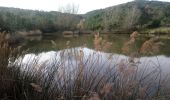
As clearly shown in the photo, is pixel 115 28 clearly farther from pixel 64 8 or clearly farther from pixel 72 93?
pixel 72 93

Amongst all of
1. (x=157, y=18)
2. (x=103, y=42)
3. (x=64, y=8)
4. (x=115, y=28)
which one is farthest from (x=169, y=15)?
(x=103, y=42)

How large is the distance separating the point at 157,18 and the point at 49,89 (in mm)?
60593

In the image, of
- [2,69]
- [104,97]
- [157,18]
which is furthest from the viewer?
[157,18]

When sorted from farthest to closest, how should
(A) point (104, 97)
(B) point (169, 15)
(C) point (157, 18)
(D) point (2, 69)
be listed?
(B) point (169, 15) < (C) point (157, 18) < (D) point (2, 69) < (A) point (104, 97)

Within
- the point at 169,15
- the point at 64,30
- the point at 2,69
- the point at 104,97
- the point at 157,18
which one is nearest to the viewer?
the point at 104,97

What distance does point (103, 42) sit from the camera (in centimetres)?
347

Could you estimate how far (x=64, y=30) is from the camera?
2156 inches

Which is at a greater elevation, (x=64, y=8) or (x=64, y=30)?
(x=64, y=8)

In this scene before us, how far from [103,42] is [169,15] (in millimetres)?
65444

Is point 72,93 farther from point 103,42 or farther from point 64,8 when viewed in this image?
point 64,8

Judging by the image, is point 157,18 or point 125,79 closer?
point 125,79

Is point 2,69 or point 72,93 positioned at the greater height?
point 2,69

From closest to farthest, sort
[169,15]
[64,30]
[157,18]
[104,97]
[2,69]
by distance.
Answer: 1. [104,97]
2. [2,69]
3. [64,30]
4. [157,18]
5. [169,15]

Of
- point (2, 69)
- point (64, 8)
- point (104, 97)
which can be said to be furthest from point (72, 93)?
point (64, 8)
